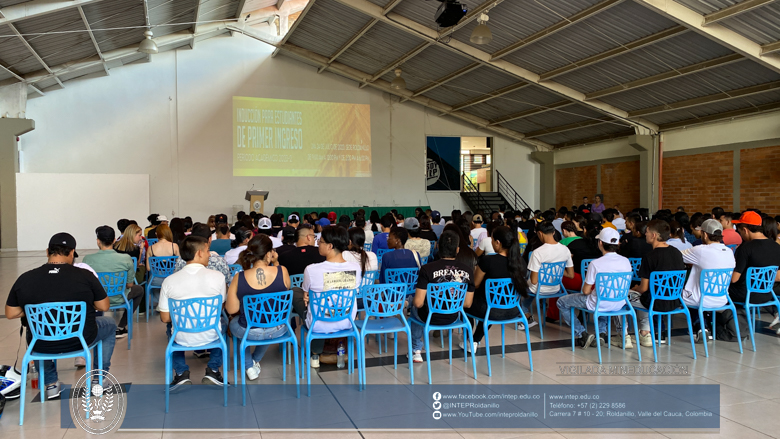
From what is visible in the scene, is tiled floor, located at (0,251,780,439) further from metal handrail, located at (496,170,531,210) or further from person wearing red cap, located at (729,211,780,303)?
metal handrail, located at (496,170,531,210)

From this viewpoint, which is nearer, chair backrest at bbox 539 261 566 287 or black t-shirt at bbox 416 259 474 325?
black t-shirt at bbox 416 259 474 325

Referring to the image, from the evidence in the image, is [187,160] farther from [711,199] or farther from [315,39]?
[711,199]

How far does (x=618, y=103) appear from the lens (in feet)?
40.7

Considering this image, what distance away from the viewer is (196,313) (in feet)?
10.3

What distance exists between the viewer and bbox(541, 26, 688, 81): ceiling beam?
8.81 meters

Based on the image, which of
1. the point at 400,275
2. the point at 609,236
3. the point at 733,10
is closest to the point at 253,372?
the point at 400,275

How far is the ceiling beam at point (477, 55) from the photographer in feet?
36.3

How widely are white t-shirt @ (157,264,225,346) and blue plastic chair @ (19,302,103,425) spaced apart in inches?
18.6

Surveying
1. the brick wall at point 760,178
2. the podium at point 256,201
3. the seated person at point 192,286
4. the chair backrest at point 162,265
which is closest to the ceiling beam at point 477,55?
the brick wall at point 760,178

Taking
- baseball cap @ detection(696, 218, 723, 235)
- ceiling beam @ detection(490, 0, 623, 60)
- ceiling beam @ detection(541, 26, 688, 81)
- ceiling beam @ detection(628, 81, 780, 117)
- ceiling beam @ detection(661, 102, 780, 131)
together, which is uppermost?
ceiling beam @ detection(490, 0, 623, 60)

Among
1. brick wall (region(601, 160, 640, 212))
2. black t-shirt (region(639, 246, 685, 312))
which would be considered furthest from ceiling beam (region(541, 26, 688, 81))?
black t-shirt (region(639, 246, 685, 312))

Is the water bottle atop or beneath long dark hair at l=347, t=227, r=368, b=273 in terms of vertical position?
beneath

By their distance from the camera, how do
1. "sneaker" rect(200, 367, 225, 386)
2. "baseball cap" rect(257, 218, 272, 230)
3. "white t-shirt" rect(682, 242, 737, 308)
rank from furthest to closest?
"baseball cap" rect(257, 218, 272, 230), "white t-shirt" rect(682, 242, 737, 308), "sneaker" rect(200, 367, 225, 386)

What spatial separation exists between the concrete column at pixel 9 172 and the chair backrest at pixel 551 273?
1365 cm
